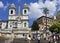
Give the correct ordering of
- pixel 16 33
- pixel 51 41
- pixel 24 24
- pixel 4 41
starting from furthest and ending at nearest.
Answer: pixel 24 24 < pixel 16 33 < pixel 4 41 < pixel 51 41

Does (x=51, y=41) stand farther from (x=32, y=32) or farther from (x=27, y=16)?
(x=27, y=16)

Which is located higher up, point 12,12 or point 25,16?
point 12,12

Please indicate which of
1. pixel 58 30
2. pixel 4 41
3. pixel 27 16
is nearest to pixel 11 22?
pixel 27 16

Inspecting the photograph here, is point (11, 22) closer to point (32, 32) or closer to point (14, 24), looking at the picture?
point (14, 24)

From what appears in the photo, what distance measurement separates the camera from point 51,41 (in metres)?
30.6

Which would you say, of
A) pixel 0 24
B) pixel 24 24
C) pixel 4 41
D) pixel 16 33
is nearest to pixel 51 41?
pixel 4 41

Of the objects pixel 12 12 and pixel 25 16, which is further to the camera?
Result: pixel 12 12

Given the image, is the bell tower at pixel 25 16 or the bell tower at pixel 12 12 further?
the bell tower at pixel 12 12

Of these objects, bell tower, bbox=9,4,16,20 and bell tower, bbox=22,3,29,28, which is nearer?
bell tower, bbox=22,3,29,28

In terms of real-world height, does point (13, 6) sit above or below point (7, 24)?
above

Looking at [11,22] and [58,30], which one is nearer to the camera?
[58,30]

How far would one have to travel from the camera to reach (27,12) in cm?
11031

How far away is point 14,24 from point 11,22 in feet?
5.82

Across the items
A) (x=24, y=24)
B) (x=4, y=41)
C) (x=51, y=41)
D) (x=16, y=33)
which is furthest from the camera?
(x=24, y=24)
